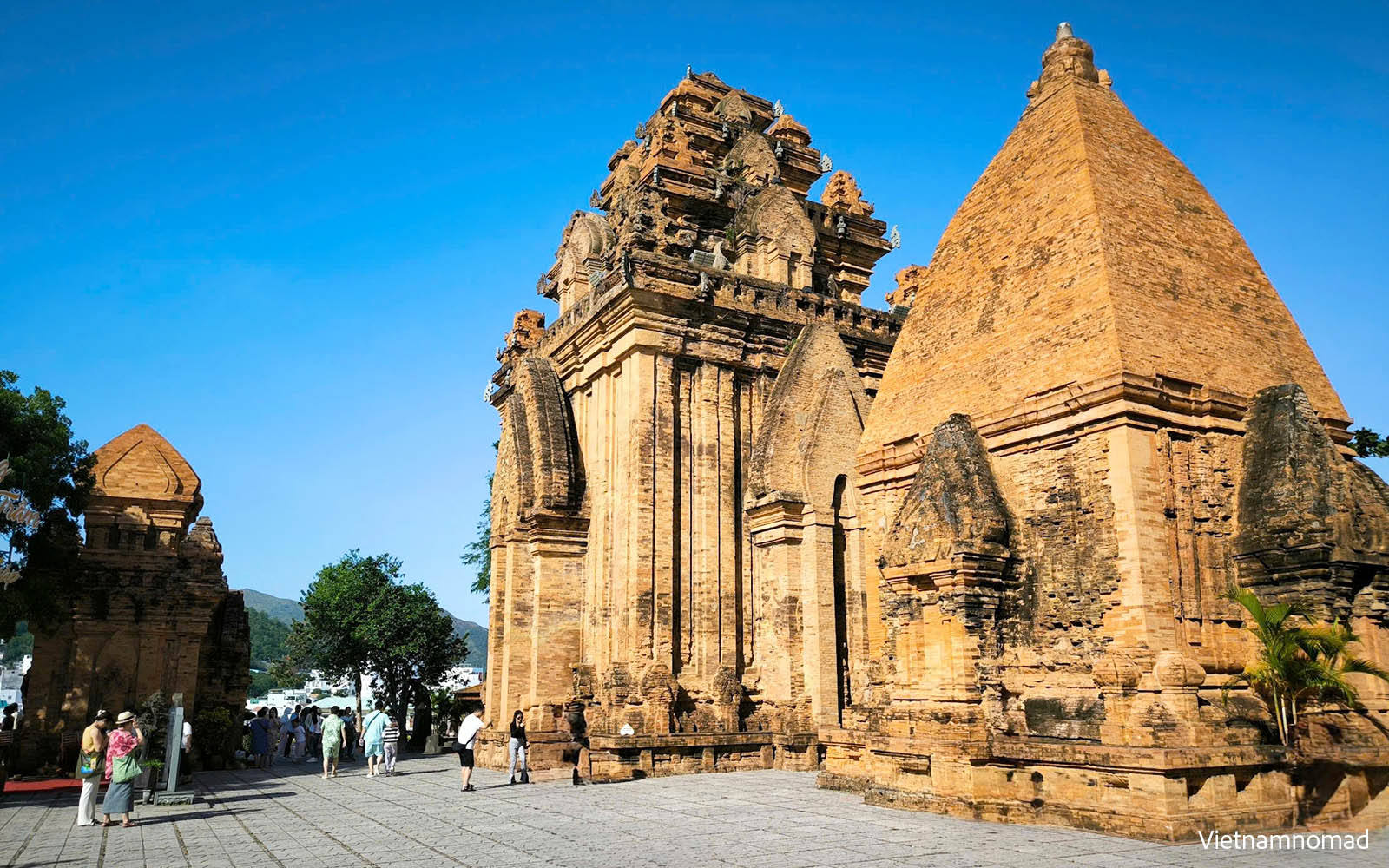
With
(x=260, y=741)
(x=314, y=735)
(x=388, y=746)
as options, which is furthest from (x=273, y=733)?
(x=388, y=746)

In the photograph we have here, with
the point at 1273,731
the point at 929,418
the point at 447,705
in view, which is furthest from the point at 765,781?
the point at 447,705

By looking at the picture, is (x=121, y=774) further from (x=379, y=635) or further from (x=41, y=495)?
(x=379, y=635)

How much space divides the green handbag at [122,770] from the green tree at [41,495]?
671 centimetres

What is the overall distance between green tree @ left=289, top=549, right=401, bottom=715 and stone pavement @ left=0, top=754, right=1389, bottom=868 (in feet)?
68.8

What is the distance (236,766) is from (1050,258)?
65.8ft

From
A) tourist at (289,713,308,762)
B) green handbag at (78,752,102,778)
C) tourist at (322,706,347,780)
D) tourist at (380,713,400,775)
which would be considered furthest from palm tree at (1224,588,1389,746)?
tourist at (289,713,308,762)

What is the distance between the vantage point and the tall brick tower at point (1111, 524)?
9.18 meters

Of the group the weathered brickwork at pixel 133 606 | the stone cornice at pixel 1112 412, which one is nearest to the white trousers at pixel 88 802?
the weathered brickwork at pixel 133 606

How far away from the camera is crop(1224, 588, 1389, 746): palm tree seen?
9188 millimetres

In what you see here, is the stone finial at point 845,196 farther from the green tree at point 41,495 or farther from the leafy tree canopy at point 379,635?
the leafy tree canopy at point 379,635

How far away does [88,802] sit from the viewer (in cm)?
1218

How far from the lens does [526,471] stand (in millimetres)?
19875

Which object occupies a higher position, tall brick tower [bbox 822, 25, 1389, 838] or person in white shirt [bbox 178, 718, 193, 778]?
tall brick tower [bbox 822, 25, 1389, 838]

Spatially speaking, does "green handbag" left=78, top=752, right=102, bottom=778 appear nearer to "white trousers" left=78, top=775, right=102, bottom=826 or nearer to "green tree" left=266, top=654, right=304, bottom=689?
"white trousers" left=78, top=775, right=102, bottom=826
